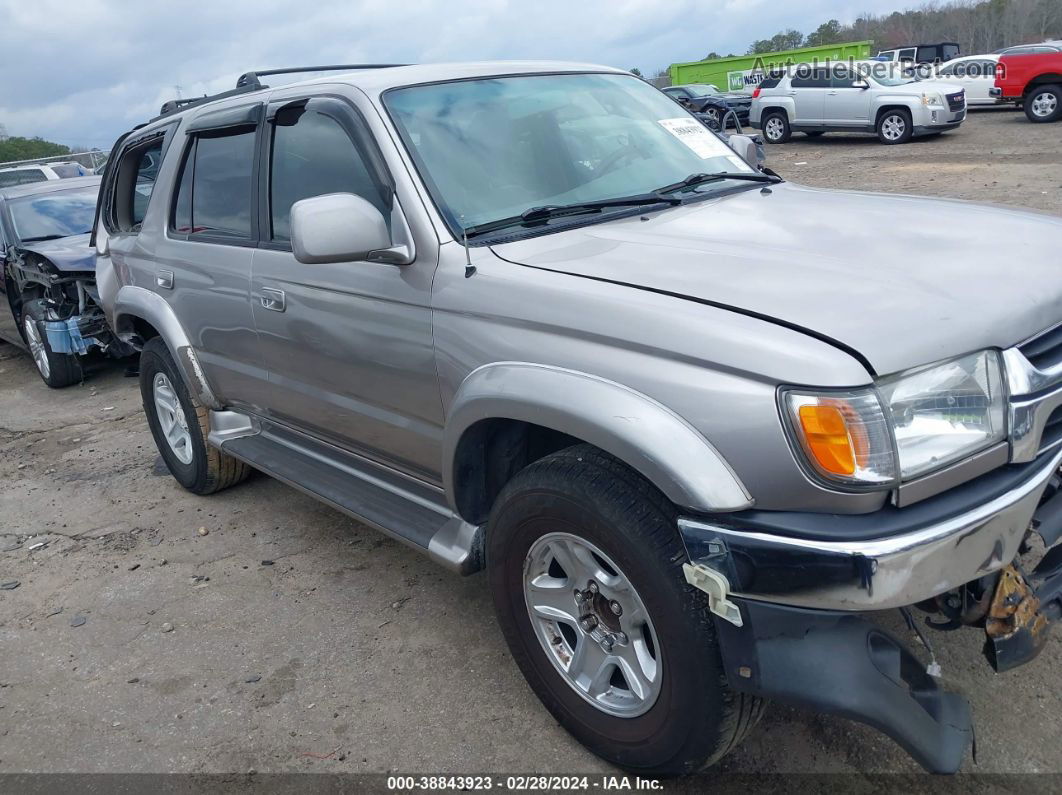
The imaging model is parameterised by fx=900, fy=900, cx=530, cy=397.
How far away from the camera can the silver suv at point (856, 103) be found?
17266 mm

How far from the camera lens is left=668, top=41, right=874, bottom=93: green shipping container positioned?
30.5 m

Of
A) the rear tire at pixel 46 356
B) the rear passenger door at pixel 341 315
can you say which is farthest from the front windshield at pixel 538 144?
the rear tire at pixel 46 356

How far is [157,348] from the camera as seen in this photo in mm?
4754

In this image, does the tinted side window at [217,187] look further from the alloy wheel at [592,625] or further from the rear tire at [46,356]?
the rear tire at [46,356]

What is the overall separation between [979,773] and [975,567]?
33.4 inches

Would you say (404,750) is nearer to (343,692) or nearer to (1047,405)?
(343,692)

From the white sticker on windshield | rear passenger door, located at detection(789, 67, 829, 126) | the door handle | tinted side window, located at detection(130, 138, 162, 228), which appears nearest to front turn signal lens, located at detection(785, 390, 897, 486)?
the white sticker on windshield

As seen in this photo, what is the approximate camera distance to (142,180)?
533 centimetres

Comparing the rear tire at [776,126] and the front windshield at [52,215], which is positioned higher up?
the front windshield at [52,215]

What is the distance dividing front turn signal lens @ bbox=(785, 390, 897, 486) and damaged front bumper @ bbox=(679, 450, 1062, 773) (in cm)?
10

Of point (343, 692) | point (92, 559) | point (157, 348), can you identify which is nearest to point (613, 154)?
point (343, 692)

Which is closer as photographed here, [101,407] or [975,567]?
[975,567]

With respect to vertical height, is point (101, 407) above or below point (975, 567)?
below

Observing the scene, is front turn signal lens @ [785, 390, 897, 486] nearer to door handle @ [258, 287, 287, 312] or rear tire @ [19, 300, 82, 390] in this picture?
door handle @ [258, 287, 287, 312]
